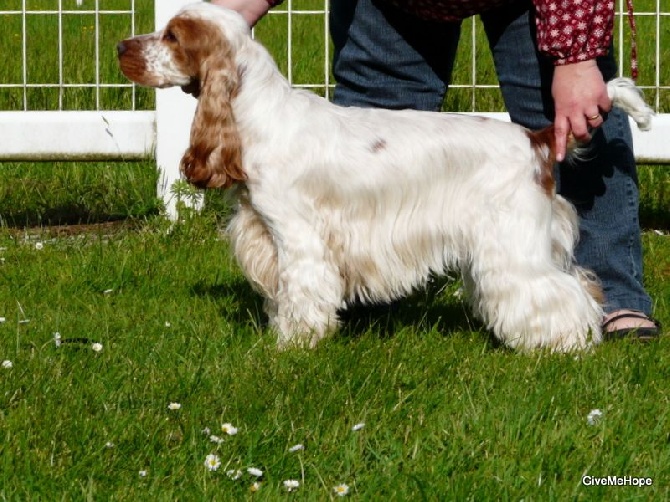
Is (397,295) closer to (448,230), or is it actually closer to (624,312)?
(448,230)

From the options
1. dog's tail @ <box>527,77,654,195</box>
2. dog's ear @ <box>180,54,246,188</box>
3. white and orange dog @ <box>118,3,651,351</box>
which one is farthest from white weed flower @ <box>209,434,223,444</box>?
dog's tail @ <box>527,77,654,195</box>

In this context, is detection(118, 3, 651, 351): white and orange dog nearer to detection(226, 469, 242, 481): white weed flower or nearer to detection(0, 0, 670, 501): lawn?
detection(0, 0, 670, 501): lawn

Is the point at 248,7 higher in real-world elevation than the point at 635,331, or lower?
higher

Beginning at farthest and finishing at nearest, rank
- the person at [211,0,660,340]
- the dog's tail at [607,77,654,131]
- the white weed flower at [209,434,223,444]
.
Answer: the person at [211,0,660,340] → the dog's tail at [607,77,654,131] → the white weed flower at [209,434,223,444]

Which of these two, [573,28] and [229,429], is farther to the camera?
[573,28]

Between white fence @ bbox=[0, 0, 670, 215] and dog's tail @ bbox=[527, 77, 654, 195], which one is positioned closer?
dog's tail @ bbox=[527, 77, 654, 195]

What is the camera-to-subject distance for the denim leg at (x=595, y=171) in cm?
412

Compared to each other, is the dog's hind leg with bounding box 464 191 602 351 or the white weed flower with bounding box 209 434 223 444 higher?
the dog's hind leg with bounding box 464 191 602 351

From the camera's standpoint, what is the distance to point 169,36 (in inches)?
155

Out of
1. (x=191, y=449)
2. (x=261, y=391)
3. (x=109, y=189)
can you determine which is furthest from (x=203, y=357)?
(x=109, y=189)

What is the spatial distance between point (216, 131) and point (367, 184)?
1.72 ft

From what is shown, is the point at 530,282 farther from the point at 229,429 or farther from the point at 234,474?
the point at 234,474

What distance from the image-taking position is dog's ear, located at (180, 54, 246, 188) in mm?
3896

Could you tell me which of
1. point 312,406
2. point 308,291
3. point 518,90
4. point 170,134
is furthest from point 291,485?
point 170,134
